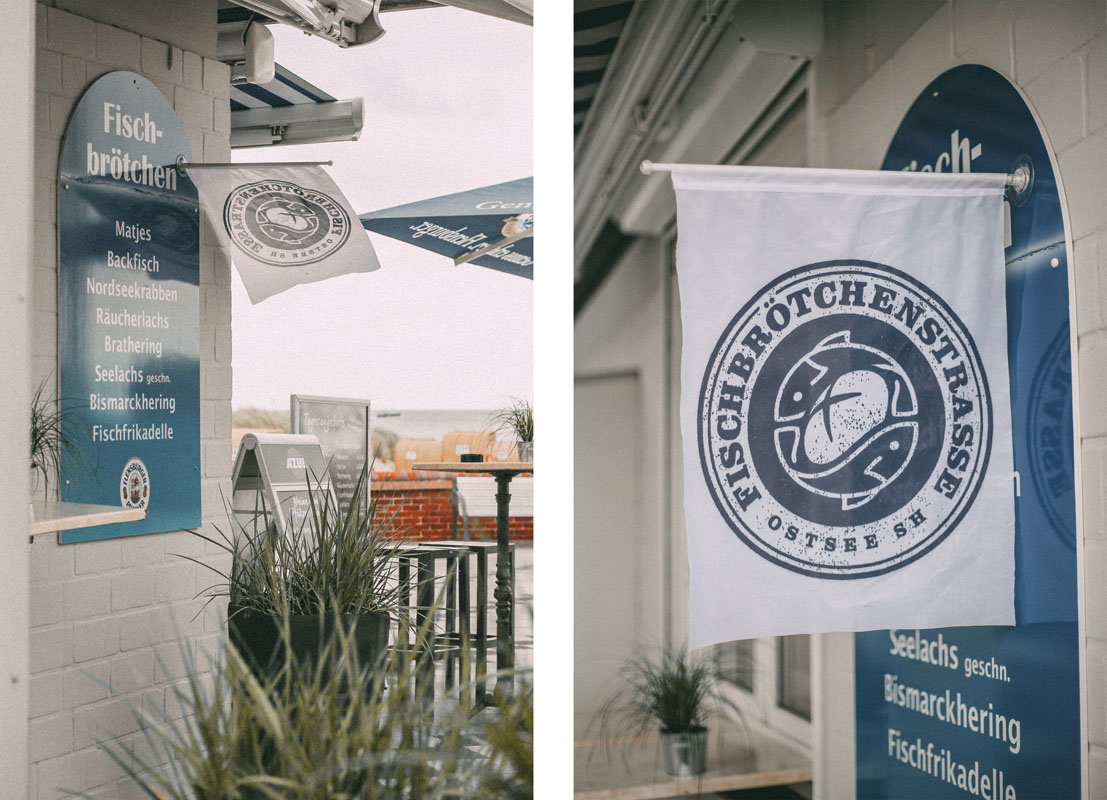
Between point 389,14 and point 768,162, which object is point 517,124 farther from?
point 768,162

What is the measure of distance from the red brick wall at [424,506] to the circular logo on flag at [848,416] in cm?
90

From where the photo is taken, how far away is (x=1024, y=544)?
185 centimetres

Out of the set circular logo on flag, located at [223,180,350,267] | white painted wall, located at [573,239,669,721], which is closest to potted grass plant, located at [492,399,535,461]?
circular logo on flag, located at [223,180,350,267]

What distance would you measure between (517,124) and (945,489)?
4.76 feet

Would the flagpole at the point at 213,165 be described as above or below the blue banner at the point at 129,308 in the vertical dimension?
above

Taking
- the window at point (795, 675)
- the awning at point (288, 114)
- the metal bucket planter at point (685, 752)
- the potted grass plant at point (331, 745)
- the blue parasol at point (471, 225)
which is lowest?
the metal bucket planter at point (685, 752)

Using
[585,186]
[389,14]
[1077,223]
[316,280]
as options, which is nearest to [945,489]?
[1077,223]

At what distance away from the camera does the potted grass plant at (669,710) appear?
298 centimetres

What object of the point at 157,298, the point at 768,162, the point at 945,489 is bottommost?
the point at 945,489

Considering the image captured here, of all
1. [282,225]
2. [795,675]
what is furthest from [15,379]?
[795,675]

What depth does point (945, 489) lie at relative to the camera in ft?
6.03

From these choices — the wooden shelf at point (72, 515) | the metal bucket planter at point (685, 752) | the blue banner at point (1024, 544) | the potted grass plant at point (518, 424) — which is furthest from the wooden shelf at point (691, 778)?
the wooden shelf at point (72, 515)

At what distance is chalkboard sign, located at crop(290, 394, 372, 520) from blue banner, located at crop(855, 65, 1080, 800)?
5.03 ft

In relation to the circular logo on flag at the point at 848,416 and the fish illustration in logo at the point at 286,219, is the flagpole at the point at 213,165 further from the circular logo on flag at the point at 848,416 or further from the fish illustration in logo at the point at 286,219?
the circular logo on flag at the point at 848,416
